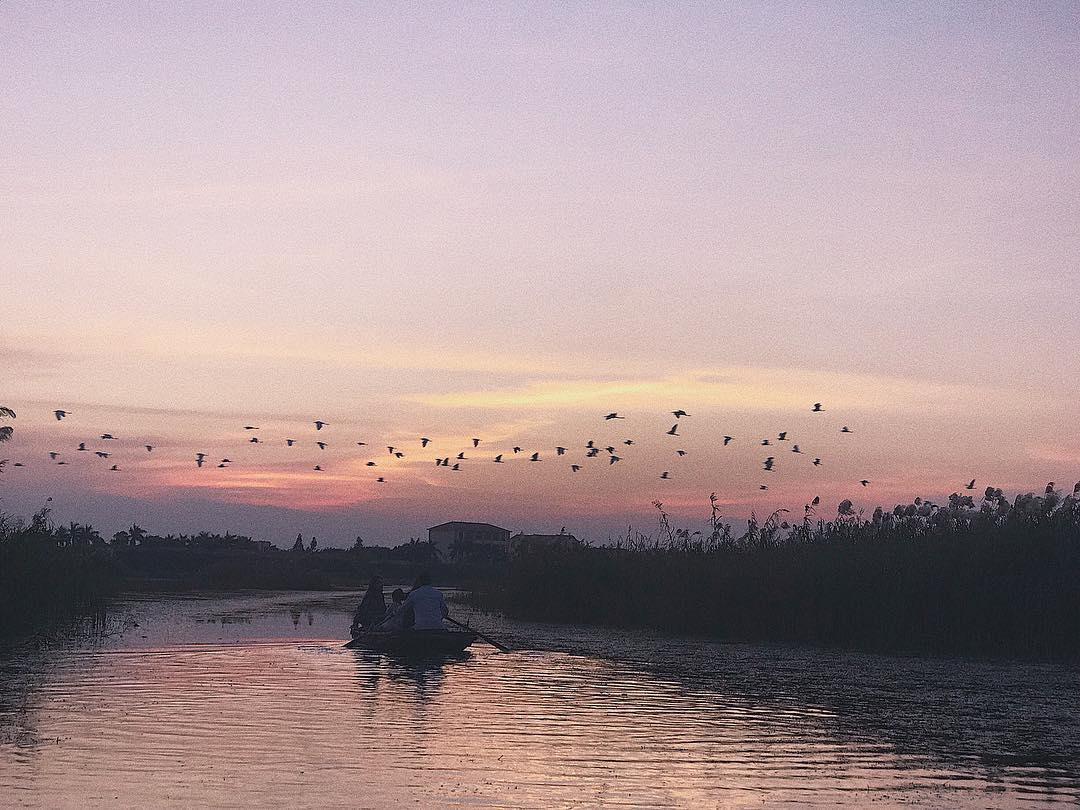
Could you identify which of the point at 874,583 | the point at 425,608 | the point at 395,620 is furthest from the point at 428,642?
the point at 874,583

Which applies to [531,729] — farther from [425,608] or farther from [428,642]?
[425,608]

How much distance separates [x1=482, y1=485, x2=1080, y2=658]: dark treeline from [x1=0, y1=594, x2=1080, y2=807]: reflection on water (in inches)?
109

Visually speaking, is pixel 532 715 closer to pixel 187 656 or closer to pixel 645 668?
pixel 645 668

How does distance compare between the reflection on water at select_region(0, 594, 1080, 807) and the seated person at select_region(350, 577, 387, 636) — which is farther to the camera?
the seated person at select_region(350, 577, 387, 636)

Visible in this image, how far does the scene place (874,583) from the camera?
28.8m

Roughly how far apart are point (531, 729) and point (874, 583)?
15079 mm

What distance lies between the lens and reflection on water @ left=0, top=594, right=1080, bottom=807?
39.2 feet

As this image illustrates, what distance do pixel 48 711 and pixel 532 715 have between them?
19.8ft

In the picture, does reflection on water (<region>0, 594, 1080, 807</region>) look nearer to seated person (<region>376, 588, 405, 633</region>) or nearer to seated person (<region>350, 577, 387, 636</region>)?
seated person (<region>376, 588, 405, 633</region>)

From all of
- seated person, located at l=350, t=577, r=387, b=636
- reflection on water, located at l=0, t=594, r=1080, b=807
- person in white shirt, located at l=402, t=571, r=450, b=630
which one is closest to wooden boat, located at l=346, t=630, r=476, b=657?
person in white shirt, located at l=402, t=571, r=450, b=630

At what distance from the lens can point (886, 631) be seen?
28.2 meters

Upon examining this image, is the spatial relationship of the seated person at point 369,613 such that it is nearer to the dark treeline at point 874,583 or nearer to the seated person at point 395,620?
the seated person at point 395,620

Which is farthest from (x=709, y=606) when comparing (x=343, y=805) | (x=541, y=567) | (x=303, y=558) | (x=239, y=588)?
(x=303, y=558)

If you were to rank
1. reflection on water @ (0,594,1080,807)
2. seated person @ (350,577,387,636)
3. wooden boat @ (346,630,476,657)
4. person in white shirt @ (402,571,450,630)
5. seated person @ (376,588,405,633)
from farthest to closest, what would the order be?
seated person @ (350,577,387,636), seated person @ (376,588,405,633), person in white shirt @ (402,571,450,630), wooden boat @ (346,630,476,657), reflection on water @ (0,594,1080,807)
